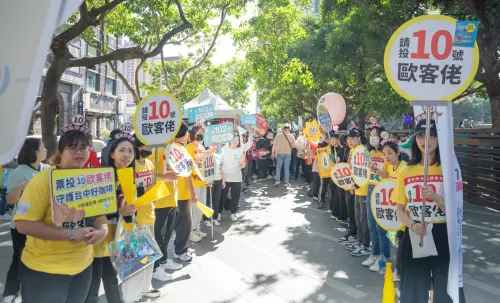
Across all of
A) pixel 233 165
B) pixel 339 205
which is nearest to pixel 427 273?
pixel 339 205

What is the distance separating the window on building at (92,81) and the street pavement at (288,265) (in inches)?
1036

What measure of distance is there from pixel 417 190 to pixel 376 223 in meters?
2.02

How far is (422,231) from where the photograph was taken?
113 inches

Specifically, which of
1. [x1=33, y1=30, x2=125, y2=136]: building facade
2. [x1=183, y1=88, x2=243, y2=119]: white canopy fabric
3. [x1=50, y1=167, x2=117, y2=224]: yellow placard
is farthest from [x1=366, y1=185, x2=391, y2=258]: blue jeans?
[x1=33, y1=30, x2=125, y2=136]: building facade

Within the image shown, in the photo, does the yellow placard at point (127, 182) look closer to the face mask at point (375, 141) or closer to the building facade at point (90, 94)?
the face mask at point (375, 141)

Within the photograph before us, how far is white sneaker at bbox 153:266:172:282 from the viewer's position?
4547 millimetres

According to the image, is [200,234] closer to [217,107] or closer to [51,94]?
[51,94]

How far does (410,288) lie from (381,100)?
10.4m

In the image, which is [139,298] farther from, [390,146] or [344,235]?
[344,235]

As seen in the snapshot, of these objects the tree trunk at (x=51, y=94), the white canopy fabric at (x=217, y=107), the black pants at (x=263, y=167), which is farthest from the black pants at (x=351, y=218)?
the white canopy fabric at (x=217, y=107)

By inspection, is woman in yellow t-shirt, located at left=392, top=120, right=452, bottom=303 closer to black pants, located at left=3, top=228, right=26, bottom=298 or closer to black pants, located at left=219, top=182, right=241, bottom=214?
black pants, located at left=3, top=228, right=26, bottom=298

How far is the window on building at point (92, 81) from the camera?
1210 inches

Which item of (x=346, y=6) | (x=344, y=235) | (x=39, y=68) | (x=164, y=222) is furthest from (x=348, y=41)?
(x=39, y=68)

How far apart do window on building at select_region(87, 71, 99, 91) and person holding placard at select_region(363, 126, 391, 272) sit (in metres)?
30.0
